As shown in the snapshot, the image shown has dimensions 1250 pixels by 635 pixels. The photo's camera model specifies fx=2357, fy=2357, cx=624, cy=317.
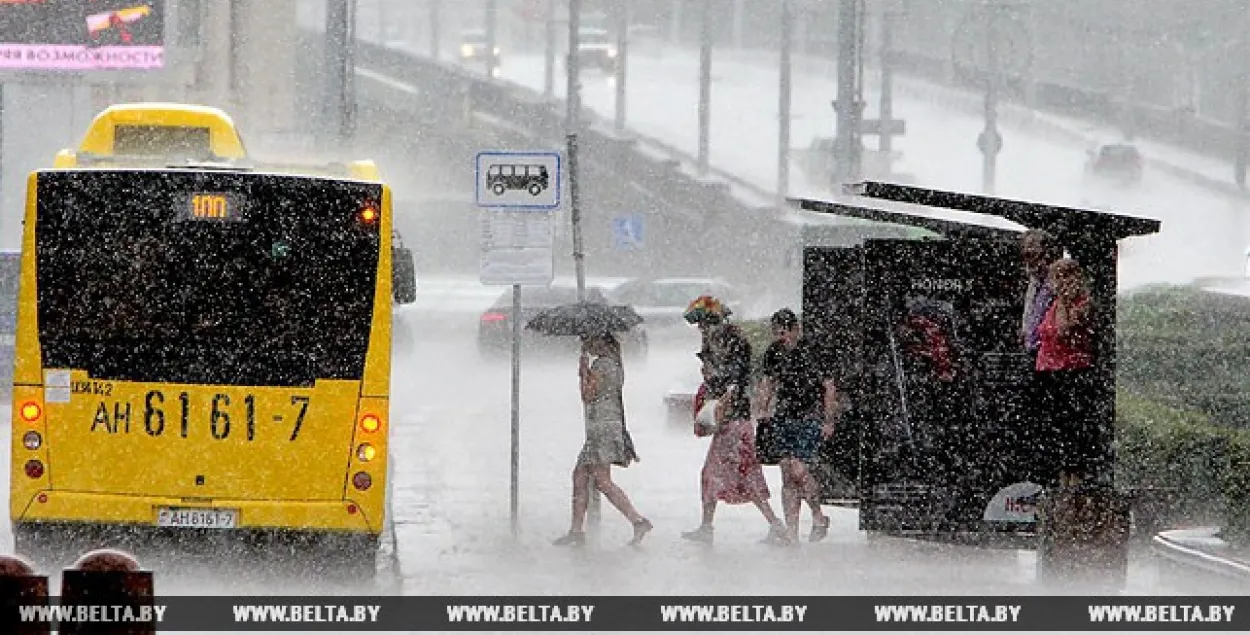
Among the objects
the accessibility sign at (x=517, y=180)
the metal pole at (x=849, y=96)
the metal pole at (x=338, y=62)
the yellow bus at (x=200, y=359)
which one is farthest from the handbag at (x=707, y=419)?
the metal pole at (x=849, y=96)

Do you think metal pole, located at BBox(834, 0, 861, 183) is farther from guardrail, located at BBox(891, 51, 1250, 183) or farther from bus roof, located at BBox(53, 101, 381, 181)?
guardrail, located at BBox(891, 51, 1250, 183)

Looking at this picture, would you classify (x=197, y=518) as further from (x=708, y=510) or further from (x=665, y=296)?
(x=665, y=296)

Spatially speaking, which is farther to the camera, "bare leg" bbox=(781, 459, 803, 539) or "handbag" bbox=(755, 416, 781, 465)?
"handbag" bbox=(755, 416, 781, 465)

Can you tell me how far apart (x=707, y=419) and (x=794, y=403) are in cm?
81

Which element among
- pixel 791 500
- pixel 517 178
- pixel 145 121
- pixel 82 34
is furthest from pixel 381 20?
pixel 791 500

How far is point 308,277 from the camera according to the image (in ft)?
45.3

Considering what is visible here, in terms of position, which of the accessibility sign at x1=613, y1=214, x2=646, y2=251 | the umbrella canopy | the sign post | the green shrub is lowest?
the accessibility sign at x1=613, y1=214, x2=646, y2=251

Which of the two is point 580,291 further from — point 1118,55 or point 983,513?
point 1118,55

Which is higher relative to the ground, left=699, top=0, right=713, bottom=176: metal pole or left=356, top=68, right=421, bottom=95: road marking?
left=699, top=0, right=713, bottom=176: metal pole

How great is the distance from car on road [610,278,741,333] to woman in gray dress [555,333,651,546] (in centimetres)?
3076

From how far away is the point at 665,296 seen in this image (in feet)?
158

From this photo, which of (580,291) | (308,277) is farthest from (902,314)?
(580,291)

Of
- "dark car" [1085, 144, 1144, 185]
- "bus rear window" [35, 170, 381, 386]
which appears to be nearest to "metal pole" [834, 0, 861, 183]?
"bus rear window" [35, 170, 381, 386]

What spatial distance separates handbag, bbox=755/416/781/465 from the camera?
51.9 ft
